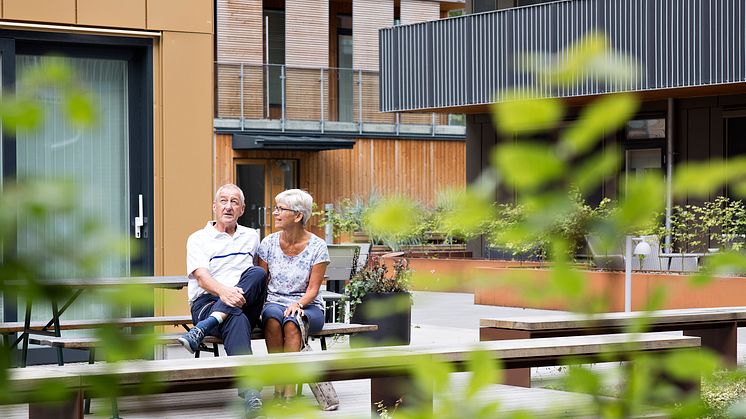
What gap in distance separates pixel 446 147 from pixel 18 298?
33.0m

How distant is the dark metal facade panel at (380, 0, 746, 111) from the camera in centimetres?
1791

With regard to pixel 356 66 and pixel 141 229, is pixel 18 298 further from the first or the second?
pixel 356 66

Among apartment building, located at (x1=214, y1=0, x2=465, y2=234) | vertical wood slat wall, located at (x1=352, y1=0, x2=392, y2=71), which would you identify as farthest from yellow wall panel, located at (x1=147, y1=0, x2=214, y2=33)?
vertical wood slat wall, located at (x1=352, y1=0, x2=392, y2=71)

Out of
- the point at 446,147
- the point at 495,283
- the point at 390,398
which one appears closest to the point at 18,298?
the point at 495,283

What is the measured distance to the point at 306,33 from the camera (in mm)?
33062

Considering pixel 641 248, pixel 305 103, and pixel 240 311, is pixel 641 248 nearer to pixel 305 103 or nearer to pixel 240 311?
pixel 240 311

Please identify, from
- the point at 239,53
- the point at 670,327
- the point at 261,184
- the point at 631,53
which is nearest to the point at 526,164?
the point at 670,327

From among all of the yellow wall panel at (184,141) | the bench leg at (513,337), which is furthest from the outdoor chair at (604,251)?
the yellow wall panel at (184,141)

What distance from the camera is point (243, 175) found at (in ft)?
104

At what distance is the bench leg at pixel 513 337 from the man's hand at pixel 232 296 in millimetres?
1629

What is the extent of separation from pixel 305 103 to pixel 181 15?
21.4 metres

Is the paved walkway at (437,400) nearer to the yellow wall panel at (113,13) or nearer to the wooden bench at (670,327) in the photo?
the wooden bench at (670,327)

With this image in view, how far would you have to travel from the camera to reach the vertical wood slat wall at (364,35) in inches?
1336

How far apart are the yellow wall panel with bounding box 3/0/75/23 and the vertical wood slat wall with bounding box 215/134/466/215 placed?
72.9 feet
